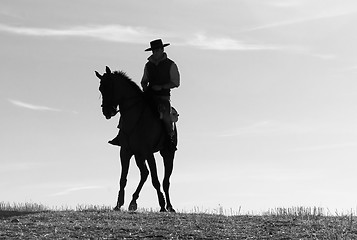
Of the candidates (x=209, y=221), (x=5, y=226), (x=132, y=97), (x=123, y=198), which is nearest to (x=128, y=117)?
(x=132, y=97)

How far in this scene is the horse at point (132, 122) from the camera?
66.5ft

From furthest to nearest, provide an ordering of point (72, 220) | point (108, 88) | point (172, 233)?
point (108, 88) < point (72, 220) < point (172, 233)

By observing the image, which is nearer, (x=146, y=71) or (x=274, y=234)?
(x=274, y=234)

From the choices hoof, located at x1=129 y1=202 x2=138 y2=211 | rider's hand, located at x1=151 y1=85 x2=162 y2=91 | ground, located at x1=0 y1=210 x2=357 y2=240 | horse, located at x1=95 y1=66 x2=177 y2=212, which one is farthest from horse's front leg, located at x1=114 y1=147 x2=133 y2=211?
ground, located at x1=0 y1=210 x2=357 y2=240

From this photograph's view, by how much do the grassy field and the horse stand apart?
2.30m

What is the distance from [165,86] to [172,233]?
688 cm

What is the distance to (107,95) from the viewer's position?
66.3 feet

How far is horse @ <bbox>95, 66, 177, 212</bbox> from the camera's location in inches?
798

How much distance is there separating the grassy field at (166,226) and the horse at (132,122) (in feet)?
7.54

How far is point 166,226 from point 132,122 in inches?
214

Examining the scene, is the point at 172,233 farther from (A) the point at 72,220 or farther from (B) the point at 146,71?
(B) the point at 146,71

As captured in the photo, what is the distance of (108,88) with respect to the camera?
20.2 meters

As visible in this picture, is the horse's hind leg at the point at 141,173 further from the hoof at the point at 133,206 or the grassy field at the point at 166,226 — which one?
the grassy field at the point at 166,226

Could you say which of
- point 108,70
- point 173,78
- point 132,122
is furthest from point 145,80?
point 132,122
